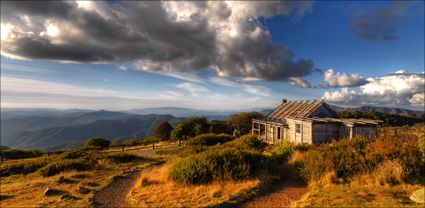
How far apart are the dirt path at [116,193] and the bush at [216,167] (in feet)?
7.77

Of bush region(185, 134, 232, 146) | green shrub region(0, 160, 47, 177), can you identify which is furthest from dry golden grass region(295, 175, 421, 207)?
green shrub region(0, 160, 47, 177)

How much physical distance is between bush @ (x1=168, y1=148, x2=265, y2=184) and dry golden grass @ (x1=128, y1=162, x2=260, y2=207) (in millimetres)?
447

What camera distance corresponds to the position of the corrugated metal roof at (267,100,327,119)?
2592cm

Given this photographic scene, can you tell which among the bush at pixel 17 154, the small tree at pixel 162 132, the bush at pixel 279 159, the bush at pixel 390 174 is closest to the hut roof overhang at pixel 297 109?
the bush at pixel 279 159

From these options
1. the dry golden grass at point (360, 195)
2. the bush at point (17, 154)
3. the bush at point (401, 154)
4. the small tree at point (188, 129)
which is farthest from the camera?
the small tree at point (188, 129)

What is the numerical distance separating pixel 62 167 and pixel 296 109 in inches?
956

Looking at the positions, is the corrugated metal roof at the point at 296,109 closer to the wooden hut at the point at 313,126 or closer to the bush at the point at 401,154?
the wooden hut at the point at 313,126

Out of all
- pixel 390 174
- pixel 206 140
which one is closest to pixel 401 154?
pixel 390 174

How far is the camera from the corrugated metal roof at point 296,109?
2592 centimetres

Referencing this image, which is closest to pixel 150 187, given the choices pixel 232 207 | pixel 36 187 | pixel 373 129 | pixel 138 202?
pixel 138 202

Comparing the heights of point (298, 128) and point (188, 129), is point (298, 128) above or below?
above

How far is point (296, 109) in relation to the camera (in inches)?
1158

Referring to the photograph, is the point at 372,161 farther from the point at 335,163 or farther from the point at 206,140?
the point at 206,140

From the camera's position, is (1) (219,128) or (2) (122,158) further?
(1) (219,128)
